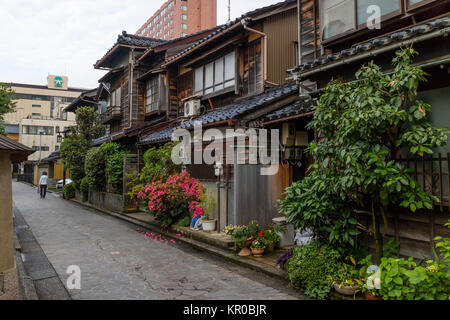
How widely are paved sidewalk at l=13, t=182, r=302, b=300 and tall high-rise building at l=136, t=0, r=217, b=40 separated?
2367 inches

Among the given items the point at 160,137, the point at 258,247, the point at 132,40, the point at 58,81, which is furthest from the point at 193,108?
the point at 58,81

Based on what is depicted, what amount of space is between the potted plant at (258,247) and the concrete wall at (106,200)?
11.9 m

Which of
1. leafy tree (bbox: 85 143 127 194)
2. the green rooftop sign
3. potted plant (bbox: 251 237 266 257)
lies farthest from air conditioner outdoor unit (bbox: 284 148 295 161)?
the green rooftop sign

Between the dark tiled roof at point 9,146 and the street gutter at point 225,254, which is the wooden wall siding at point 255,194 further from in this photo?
Answer: the dark tiled roof at point 9,146

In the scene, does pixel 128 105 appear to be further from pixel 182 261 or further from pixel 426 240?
pixel 426 240

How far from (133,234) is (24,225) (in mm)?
5566

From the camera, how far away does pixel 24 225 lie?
14727 millimetres

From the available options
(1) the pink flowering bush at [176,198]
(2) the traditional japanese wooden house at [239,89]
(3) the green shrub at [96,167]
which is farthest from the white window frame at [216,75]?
(3) the green shrub at [96,167]

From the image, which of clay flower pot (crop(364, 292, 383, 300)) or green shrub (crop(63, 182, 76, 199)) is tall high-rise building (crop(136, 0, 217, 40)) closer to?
green shrub (crop(63, 182, 76, 199))

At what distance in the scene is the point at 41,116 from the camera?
7031 cm

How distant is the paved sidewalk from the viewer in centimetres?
649

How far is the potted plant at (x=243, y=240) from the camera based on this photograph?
9031mm

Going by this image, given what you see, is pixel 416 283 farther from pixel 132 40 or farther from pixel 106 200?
pixel 132 40
